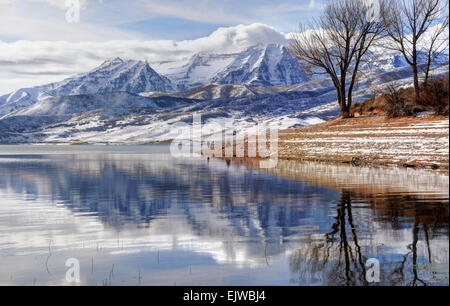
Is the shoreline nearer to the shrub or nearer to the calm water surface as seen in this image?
the shrub

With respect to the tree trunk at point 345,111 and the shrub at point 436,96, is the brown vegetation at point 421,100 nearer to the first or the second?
the shrub at point 436,96

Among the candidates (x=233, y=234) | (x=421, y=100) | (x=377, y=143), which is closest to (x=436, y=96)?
(x=421, y=100)

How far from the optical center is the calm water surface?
982 centimetres

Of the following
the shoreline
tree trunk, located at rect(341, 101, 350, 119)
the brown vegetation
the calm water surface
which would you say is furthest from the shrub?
the calm water surface

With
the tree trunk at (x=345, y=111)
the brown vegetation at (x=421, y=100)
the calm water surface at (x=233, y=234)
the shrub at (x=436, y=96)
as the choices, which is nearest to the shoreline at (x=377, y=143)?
the brown vegetation at (x=421, y=100)

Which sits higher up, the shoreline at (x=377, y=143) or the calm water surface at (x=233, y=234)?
the shoreline at (x=377, y=143)

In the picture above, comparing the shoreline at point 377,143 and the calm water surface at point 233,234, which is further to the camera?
the shoreline at point 377,143

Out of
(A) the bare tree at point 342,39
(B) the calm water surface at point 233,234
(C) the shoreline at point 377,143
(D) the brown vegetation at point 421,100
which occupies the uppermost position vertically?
(A) the bare tree at point 342,39

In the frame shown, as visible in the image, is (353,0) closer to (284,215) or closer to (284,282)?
(284,215)

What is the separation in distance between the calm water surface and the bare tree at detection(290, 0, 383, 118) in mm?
36648

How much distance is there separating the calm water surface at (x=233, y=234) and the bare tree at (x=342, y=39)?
36648mm

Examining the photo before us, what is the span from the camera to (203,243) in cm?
1253

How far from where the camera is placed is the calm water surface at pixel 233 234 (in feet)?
32.2

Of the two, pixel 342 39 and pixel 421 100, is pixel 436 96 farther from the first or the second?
pixel 342 39
